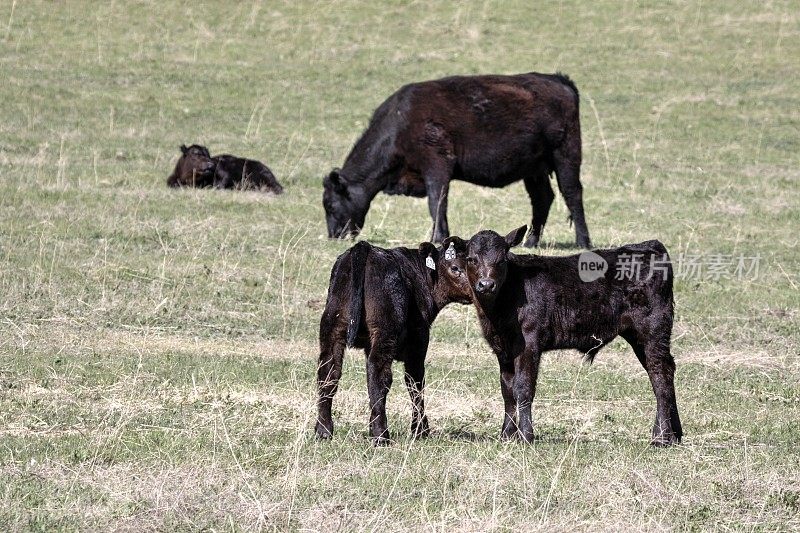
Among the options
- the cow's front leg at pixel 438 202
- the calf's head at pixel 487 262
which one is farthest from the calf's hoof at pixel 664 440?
the cow's front leg at pixel 438 202

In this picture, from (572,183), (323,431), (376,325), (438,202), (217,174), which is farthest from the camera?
(217,174)

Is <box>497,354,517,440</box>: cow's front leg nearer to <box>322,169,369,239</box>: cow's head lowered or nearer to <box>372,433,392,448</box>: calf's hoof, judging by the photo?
<box>372,433,392,448</box>: calf's hoof

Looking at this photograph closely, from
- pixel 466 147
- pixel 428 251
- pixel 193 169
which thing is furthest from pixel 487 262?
pixel 193 169

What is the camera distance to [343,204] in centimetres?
1842

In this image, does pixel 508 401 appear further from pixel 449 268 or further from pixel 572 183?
pixel 572 183

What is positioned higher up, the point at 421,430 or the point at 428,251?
the point at 428,251

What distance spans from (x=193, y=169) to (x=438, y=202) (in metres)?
4.95

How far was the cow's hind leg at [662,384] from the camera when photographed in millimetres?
9586

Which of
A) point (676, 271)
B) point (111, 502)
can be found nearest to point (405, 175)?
point (676, 271)

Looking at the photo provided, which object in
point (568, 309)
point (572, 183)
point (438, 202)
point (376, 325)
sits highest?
point (572, 183)

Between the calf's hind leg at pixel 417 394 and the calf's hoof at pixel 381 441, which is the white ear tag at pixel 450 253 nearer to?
the calf's hind leg at pixel 417 394

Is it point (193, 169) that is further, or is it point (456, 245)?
point (193, 169)

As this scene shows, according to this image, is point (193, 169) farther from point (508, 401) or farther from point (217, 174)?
point (508, 401)

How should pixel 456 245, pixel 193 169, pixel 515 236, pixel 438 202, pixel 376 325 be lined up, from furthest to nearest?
pixel 193 169 < pixel 438 202 < pixel 456 245 < pixel 515 236 < pixel 376 325
